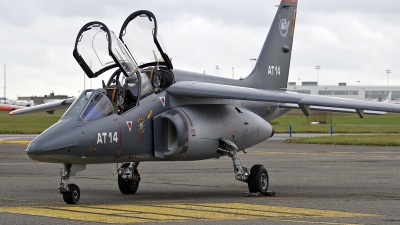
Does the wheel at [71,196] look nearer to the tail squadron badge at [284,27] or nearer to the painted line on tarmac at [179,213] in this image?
the painted line on tarmac at [179,213]

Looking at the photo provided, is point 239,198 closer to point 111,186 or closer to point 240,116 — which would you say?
point 240,116

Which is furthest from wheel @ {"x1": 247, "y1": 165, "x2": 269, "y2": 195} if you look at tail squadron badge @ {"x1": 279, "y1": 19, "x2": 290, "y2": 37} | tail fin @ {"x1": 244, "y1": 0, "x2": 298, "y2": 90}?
tail squadron badge @ {"x1": 279, "y1": 19, "x2": 290, "y2": 37}

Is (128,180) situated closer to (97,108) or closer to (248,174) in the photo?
(248,174)

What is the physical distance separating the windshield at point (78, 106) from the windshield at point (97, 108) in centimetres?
13

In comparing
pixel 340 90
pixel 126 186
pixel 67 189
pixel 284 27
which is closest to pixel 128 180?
pixel 126 186

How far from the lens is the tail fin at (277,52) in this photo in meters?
20.0

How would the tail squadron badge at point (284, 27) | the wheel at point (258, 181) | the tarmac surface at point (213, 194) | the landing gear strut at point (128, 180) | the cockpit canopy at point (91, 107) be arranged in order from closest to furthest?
the tarmac surface at point (213, 194)
the cockpit canopy at point (91, 107)
the wheel at point (258, 181)
the landing gear strut at point (128, 180)
the tail squadron badge at point (284, 27)

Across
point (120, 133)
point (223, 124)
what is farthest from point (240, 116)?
point (120, 133)

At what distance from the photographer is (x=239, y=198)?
49.4 ft

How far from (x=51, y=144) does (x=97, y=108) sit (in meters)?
1.48

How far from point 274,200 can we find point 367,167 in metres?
10.0

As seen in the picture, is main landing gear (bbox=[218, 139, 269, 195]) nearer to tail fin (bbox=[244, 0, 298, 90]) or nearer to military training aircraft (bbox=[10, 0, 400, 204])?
military training aircraft (bbox=[10, 0, 400, 204])

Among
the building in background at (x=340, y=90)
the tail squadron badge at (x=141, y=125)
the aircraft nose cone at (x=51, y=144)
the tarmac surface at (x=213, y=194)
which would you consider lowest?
the tarmac surface at (x=213, y=194)

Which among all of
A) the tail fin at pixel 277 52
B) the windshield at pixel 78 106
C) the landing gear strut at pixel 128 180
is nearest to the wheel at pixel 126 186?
the landing gear strut at pixel 128 180
